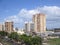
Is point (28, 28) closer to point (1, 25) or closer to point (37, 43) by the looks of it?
point (1, 25)

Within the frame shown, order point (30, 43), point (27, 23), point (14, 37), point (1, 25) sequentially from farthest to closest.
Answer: point (27, 23)
point (1, 25)
point (14, 37)
point (30, 43)

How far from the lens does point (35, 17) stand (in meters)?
12.5

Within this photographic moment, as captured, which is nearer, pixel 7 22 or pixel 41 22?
pixel 41 22

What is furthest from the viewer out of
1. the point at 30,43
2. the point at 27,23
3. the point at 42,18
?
the point at 27,23

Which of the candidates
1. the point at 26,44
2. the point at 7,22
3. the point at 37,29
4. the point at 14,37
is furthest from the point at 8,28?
the point at 26,44

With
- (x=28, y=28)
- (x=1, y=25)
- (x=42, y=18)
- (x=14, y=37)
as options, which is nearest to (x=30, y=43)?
(x=14, y=37)

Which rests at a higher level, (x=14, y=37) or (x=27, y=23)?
(x=27, y=23)

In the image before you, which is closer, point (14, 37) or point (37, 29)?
point (14, 37)

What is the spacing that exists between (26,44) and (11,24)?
6292 millimetres

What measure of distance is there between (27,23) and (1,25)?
2.31 m

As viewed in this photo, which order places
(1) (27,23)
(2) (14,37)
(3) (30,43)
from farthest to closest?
(1) (27,23)
(2) (14,37)
(3) (30,43)

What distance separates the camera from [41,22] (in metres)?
12.3

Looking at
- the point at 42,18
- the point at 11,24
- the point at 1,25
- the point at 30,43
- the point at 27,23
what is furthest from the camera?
the point at 27,23

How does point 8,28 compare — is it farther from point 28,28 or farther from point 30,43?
point 30,43
